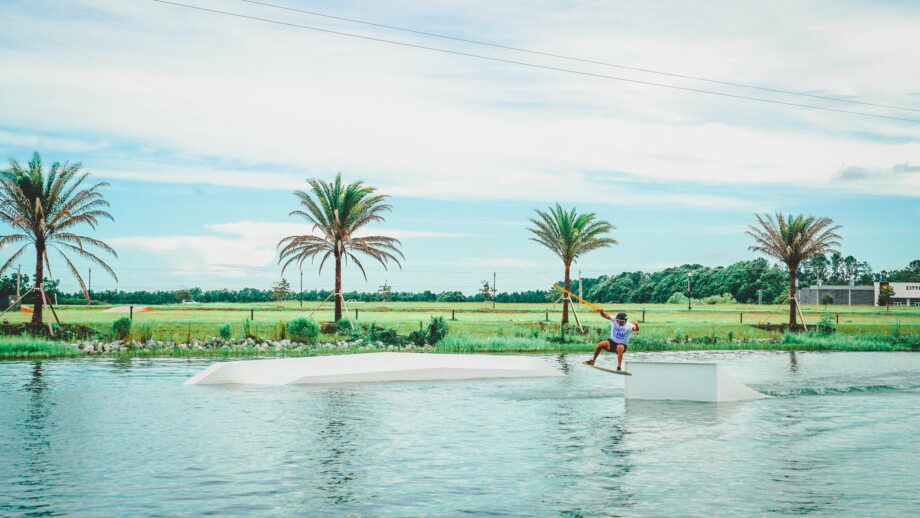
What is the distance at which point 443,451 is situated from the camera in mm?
15094

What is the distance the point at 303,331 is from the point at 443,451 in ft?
93.4

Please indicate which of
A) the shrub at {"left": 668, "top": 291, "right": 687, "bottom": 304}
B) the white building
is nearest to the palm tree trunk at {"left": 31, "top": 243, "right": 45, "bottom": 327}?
the shrub at {"left": 668, "top": 291, "right": 687, "bottom": 304}

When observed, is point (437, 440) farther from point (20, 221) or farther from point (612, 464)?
point (20, 221)

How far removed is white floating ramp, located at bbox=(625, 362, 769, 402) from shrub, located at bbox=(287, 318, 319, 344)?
22.4 m

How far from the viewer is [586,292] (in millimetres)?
133250

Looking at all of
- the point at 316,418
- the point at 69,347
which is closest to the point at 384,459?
the point at 316,418

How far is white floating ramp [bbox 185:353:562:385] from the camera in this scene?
26.2 m

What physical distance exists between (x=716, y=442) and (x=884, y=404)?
31.2ft

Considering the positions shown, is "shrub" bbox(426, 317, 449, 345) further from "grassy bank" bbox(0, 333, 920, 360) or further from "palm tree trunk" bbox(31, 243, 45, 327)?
"palm tree trunk" bbox(31, 243, 45, 327)

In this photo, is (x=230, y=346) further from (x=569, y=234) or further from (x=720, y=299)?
(x=720, y=299)

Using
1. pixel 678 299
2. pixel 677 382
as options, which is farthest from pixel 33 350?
pixel 678 299

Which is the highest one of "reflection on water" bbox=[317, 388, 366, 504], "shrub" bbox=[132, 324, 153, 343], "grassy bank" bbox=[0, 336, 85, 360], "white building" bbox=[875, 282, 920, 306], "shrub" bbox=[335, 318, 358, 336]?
"white building" bbox=[875, 282, 920, 306]

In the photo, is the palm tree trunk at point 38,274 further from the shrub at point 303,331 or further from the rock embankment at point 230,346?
the shrub at point 303,331

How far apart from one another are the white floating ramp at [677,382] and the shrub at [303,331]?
22.4 m
